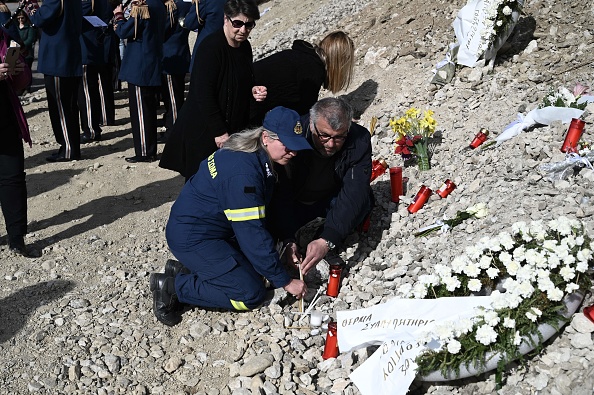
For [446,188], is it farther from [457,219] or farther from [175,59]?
[175,59]

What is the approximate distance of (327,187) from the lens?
521 centimetres

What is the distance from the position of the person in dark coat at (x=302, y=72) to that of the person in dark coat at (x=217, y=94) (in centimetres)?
42

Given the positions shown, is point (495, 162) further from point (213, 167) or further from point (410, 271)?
point (213, 167)

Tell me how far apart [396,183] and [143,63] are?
3.57 meters

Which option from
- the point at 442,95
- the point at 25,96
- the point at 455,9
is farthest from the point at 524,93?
the point at 25,96

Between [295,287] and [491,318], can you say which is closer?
[491,318]

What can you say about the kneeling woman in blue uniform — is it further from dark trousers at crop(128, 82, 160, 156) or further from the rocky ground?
dark trousers at crop(128, 82, 160, 156)

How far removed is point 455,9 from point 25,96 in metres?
7.04

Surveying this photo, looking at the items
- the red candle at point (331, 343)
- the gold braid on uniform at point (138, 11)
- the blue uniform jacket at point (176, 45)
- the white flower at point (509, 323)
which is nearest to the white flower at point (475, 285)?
the white flower at point (509, 323)

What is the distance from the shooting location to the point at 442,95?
24.0 ft

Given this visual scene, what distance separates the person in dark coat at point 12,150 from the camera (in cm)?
539

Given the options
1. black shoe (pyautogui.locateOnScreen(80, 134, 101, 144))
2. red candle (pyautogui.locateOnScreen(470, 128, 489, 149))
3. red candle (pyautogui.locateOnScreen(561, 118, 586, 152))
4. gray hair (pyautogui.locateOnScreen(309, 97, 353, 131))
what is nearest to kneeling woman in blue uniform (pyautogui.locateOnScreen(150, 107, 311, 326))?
gray hair (pyautogui.locateOnScreen(309, 97, 353, 131))

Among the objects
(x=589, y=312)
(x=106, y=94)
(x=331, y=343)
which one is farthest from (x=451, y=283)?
(x=106, y=94)

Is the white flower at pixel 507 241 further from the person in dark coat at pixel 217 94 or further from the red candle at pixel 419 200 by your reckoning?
the person in dark coat at pixel 217 94
